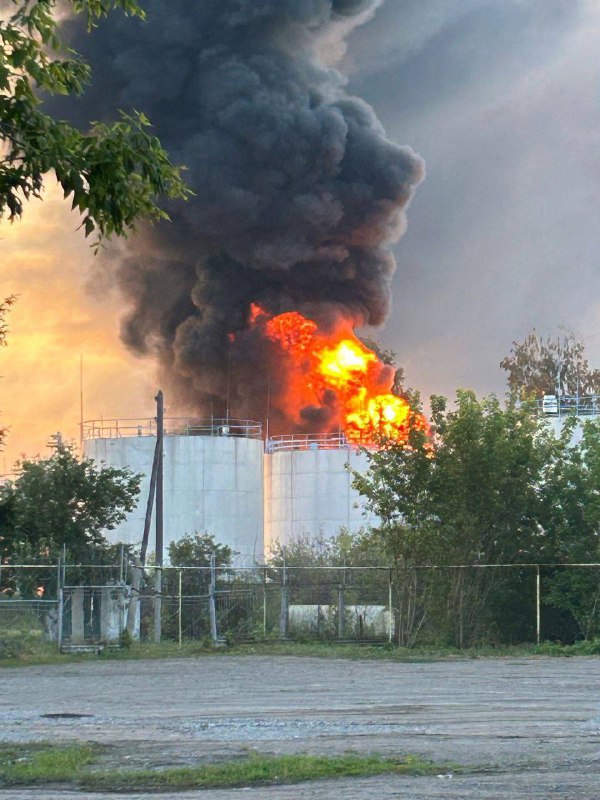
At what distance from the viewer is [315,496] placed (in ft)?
196

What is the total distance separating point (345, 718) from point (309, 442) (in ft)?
154

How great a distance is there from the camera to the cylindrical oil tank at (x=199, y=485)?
187 ft

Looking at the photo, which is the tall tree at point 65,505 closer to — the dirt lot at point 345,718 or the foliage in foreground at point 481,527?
the foliage in foreground at point 481,527

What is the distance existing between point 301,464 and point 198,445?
17.2 feet

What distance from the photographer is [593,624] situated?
Answer: 106 feet

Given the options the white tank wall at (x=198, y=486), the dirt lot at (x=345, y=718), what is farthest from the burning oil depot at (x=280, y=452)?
the dirt lot at (x=345, y=718)

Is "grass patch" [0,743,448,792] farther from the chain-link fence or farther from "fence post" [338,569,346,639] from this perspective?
"fence post" [338,569,346,639]

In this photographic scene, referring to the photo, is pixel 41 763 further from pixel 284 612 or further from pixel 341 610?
Answer: pixel 341 610

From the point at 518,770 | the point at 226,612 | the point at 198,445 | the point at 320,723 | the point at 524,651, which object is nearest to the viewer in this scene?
the point at 518,770

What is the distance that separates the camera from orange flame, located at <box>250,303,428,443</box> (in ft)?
211

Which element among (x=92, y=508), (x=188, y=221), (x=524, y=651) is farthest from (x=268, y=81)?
(x=524, y=651)

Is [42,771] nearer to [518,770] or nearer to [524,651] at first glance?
[518,770]

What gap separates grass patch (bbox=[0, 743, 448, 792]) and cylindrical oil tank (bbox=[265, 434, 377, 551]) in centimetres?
4718

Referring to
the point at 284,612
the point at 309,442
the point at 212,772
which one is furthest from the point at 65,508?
the point at 212,772
